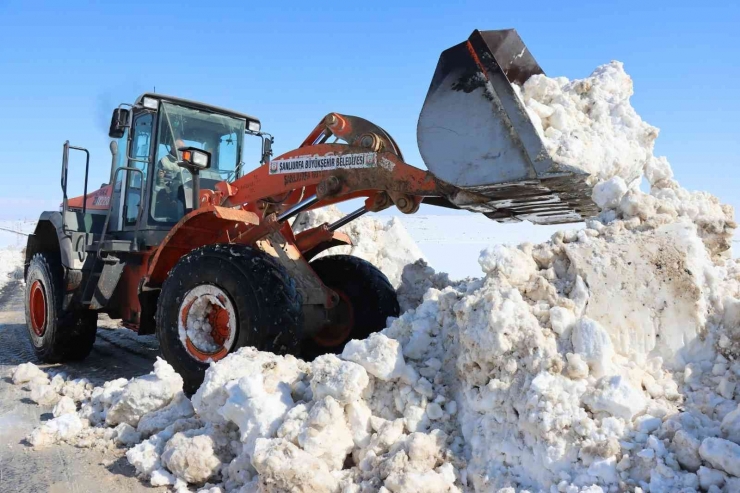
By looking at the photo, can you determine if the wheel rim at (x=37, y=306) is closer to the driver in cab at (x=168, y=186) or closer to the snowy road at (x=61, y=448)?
the snowy road at (x=61, y=448)

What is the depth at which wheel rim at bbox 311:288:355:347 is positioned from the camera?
5.31 m

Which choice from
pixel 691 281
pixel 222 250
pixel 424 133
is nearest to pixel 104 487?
pixel 222 250

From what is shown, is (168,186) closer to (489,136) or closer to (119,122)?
(119,122)

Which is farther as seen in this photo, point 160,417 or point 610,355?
point 160,417

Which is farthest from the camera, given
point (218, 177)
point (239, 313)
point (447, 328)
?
point (218, 177)

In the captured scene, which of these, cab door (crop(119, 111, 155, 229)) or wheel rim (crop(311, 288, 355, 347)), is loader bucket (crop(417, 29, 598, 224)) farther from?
cab door (crop(119, 111, 155, 229))

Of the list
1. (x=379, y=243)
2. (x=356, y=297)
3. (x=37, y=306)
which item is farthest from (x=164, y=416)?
(x=379, y=243)

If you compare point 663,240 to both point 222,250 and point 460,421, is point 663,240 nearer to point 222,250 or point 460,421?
point 460,421

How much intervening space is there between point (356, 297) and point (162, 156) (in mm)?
2327

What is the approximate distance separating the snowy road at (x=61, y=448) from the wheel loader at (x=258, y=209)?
451mm

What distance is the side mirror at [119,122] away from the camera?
5.57 m

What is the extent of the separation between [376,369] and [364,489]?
0.57 meters

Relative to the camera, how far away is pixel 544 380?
8.34 feet

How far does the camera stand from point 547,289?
9.68 ft
